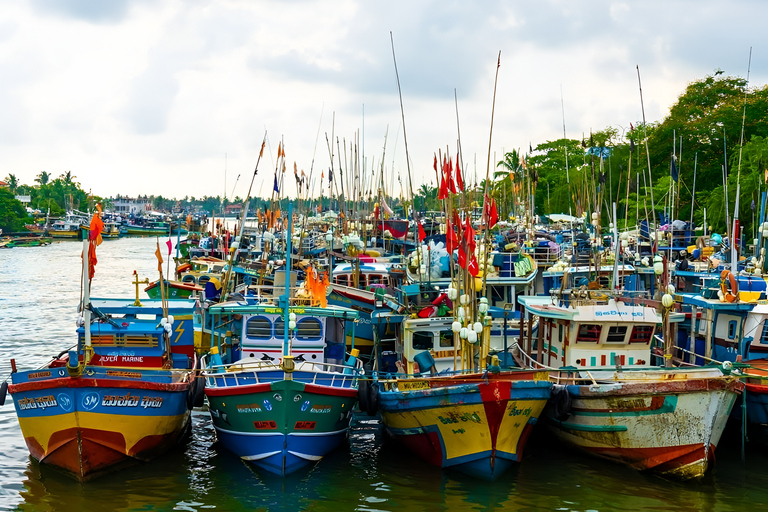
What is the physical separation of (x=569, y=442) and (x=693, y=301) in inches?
231

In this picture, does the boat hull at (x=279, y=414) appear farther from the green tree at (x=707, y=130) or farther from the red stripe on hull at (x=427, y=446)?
the green tree at (x=707, y=130)

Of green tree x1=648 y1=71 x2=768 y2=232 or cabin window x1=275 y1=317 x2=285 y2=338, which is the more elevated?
green tree x1=648 y1=71 x2=768 y2=232

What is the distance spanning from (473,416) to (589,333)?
4095 mm

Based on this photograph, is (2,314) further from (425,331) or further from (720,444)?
(720,444)

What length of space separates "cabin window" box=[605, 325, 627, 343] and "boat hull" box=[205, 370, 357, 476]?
607 cm

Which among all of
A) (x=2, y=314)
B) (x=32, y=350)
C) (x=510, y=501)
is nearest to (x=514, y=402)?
(x=510, y=501)

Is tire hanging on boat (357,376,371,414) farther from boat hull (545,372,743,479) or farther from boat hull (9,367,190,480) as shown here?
boat hull (545,372,743,479)

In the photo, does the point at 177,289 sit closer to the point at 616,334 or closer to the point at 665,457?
the point at 616,334

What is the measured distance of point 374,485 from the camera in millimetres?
17062

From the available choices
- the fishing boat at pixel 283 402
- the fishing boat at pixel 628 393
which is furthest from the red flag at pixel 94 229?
the fishing boat at pixel 628 393

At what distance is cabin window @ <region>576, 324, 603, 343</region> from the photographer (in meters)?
18.8

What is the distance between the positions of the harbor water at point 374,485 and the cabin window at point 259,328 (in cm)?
283

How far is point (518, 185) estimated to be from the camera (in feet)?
243

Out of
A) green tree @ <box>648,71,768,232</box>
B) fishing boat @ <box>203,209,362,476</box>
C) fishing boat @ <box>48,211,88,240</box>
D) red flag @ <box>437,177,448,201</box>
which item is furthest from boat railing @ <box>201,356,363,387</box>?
fishing boat @ <box>48,211,88,240</box>
